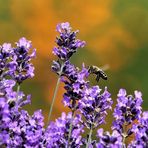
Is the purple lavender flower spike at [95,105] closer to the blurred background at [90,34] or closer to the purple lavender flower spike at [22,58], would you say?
the purple lavender flower spike at [22,58]

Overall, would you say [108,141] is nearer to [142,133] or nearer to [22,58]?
[142,133]

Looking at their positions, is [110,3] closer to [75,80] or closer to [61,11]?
[61,11]

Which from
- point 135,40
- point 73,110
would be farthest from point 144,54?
point 73,110

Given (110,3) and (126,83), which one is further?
(110,3)

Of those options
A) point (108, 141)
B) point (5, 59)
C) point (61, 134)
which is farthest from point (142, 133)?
point (5, 59)

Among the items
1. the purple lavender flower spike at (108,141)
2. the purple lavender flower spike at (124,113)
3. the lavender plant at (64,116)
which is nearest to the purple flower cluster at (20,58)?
the lavender plant at (64,116)

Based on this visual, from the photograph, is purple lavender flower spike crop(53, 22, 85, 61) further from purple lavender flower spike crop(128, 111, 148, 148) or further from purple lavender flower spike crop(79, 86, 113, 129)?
purple lavender flower spike crop(128, 111, 148, 148)
